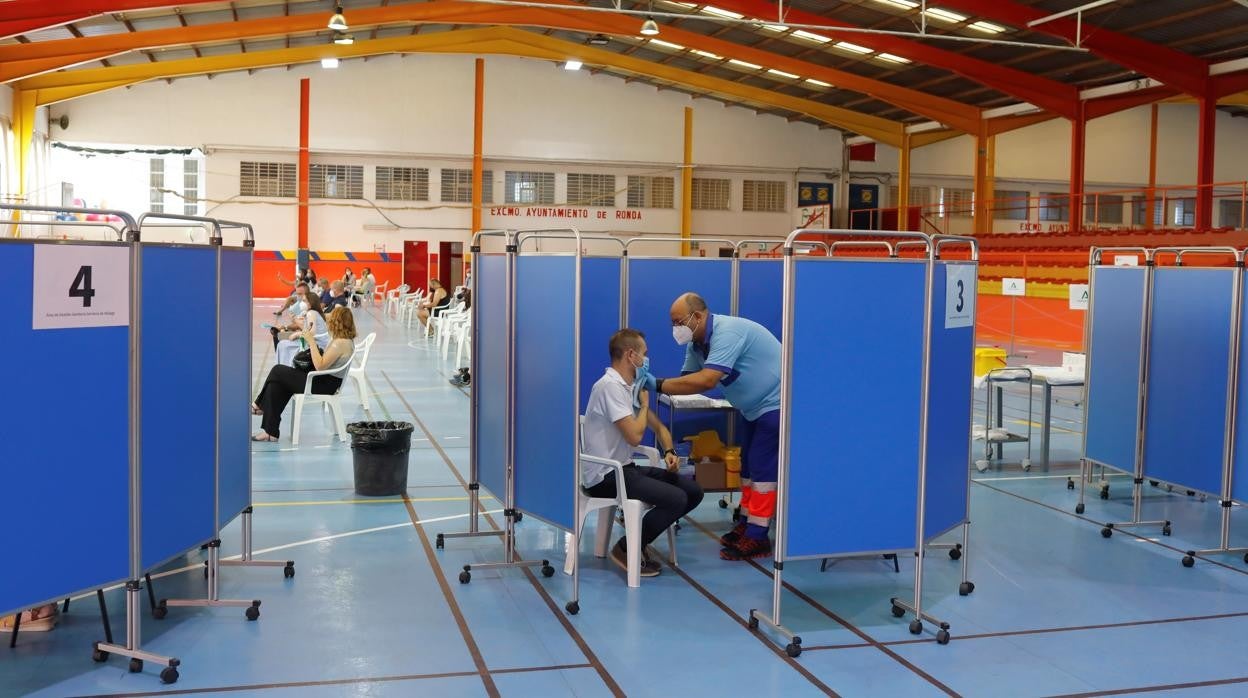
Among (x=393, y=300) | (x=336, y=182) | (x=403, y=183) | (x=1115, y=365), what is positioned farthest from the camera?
(x=403, y=183)

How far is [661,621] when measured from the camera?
5.20 m

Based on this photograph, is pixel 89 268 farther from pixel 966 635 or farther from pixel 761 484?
pixel 966 635

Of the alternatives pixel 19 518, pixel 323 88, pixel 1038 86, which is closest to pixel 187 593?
pixel 19 518

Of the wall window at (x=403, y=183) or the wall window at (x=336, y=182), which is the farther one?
the wall window at (x=403, y=183)

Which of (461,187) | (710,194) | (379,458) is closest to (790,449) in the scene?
(379,458)

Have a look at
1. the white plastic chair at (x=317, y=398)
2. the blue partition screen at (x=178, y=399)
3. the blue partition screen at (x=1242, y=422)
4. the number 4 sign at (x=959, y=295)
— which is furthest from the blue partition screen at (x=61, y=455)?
the blue partition screen at (x=1242, y=422)

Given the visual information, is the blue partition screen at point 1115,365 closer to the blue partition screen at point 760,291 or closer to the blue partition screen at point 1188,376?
the blue partition screen at point 1188,376

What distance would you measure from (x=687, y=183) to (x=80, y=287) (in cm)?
3138

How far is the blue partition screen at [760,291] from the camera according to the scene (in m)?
7.67

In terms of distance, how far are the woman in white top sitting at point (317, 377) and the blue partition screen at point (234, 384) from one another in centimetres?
369

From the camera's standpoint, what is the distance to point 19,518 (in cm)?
404

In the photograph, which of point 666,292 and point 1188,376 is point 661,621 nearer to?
point 666,292

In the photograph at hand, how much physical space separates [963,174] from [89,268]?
35.0m

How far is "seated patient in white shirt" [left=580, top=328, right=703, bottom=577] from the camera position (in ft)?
18.6
